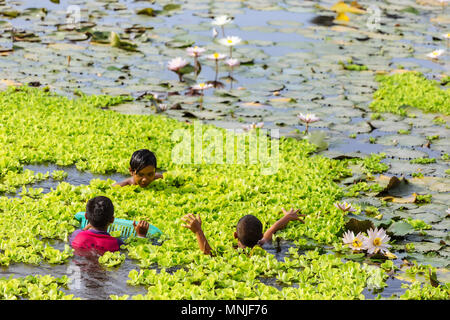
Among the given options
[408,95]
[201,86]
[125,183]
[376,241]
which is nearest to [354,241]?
[376,241]

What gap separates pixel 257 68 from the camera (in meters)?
12.1

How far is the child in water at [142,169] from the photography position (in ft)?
23.1

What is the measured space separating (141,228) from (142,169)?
1.17 m

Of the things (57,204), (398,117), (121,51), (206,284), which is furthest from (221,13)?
A: (206,284)

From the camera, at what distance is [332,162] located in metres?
8.33

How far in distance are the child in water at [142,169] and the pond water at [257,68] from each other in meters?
0.43

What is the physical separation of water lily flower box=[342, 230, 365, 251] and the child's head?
6.94 feet

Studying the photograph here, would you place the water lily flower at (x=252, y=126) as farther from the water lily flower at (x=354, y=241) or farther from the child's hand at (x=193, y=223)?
the child's hand at (x=193, y=223)

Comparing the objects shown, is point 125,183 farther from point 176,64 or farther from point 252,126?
point 176,64

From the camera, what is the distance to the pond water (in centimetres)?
830

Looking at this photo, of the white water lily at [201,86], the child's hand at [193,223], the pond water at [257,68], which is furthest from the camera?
the white water lily at [201,86]

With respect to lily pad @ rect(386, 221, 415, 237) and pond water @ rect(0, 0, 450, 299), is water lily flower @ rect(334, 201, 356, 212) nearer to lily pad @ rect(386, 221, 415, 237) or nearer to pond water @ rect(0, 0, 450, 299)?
lily pad @ rect(386, 221, 415, 237)

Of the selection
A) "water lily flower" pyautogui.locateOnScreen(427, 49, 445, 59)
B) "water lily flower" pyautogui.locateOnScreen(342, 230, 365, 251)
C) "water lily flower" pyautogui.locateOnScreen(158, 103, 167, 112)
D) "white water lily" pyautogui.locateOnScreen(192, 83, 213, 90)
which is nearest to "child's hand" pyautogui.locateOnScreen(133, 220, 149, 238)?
"water lily flower" pyautogui.locateOnScreen(342, 230, 365, 251)

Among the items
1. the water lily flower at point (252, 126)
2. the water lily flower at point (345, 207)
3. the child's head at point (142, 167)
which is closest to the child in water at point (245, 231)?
the water lily flower at point (345, 207)
